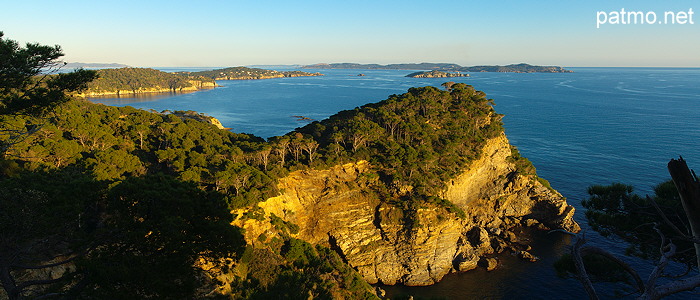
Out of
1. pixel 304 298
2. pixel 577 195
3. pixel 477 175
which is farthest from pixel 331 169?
pixel 577 195

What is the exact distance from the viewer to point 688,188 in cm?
622

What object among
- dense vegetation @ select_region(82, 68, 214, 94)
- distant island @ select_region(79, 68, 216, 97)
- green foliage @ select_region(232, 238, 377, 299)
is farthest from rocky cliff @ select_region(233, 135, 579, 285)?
dense vegetation @ select_region(82, 68, 214, 94)

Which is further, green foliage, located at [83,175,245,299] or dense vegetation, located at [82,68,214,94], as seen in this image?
dense vegetation, located at [82,68,214,94]

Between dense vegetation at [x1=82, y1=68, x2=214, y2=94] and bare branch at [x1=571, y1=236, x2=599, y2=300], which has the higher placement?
dense vegetation at [x1=82, y1=68, x2=214, y2=94]

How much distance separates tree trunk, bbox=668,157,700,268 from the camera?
6.05 m

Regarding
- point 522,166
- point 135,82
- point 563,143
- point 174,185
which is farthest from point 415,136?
point 135,82

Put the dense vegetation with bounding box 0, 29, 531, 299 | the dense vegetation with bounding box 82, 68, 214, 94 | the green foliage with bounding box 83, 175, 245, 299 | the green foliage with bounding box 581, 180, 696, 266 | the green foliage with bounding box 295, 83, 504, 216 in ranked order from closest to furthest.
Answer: the green foliage with bounding box 83, 175, 245, 299 < the dense vegetation with bounding box 0, 29, 531, 299 < the green foliage with bounding box 581, 180, 696, 266 < the green foliage with bounding box 295, 83, 504, 216 < the dense vegetation with bounding box 82, 68, 214, 94

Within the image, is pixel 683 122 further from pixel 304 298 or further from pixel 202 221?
pixel 202 221

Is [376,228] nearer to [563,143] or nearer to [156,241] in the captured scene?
[156,241]

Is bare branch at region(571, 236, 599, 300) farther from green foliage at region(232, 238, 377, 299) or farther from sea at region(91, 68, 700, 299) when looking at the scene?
green foliage at region(232, 238, 377, 299)

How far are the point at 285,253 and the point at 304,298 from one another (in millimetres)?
6654

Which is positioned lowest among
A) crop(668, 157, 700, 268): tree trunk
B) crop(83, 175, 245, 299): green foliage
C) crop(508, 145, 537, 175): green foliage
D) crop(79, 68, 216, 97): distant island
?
crop(508, 145, 537, 175): green foliage

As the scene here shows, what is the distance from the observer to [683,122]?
8362 cm

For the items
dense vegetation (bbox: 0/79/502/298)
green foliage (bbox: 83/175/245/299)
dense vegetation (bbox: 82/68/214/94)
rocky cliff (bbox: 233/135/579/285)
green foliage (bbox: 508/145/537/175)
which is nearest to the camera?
green foliage (bbox: 83/175/245/299)
